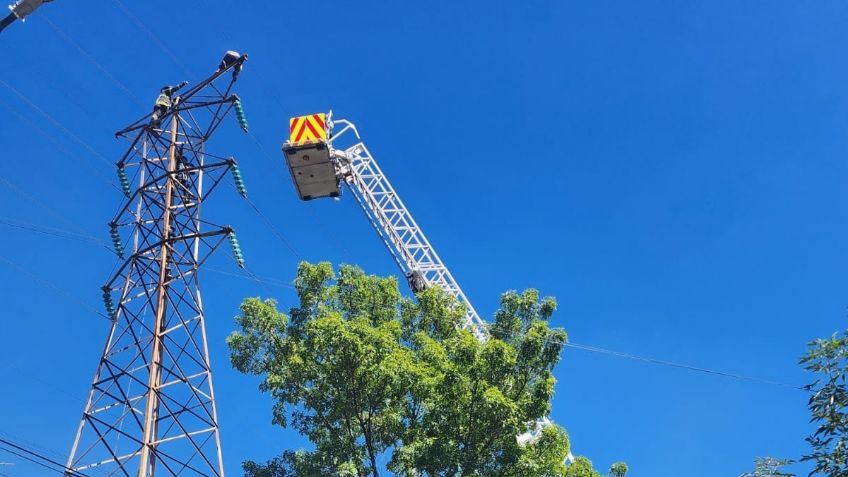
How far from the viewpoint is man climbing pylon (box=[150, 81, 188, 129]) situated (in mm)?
21734

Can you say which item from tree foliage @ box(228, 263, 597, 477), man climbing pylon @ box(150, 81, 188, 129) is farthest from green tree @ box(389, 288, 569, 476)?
man climbing pylon @ box(150, 81, 188, 129)

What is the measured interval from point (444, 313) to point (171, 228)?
803cm

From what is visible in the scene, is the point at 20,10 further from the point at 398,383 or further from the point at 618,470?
the point at 618,470

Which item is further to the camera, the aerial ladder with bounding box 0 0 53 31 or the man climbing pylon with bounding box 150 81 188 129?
the man climbing pylon with bounding box 150 81 188 129

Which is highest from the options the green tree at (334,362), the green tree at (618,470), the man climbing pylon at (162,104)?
the man climbing pylon at (162,104)

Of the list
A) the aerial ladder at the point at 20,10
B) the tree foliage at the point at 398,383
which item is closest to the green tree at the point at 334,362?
the tree foliage at the point at 398,383

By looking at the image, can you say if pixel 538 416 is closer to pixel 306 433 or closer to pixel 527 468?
pixel 527 468

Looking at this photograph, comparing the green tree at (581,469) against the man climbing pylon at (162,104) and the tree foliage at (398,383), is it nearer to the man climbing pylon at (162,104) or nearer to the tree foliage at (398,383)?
the tree foliage at (398,383)

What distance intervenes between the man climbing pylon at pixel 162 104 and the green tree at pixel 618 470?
651 inches

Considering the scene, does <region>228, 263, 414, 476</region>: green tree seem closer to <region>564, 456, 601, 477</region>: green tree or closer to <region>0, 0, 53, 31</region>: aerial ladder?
<region>564, 456, 601, 477</region>: green tree

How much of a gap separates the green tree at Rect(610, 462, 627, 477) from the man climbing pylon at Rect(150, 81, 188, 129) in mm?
16529

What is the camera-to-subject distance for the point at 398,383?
19.5 m

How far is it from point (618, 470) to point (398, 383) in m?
7.93

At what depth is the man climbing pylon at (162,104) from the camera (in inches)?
856
